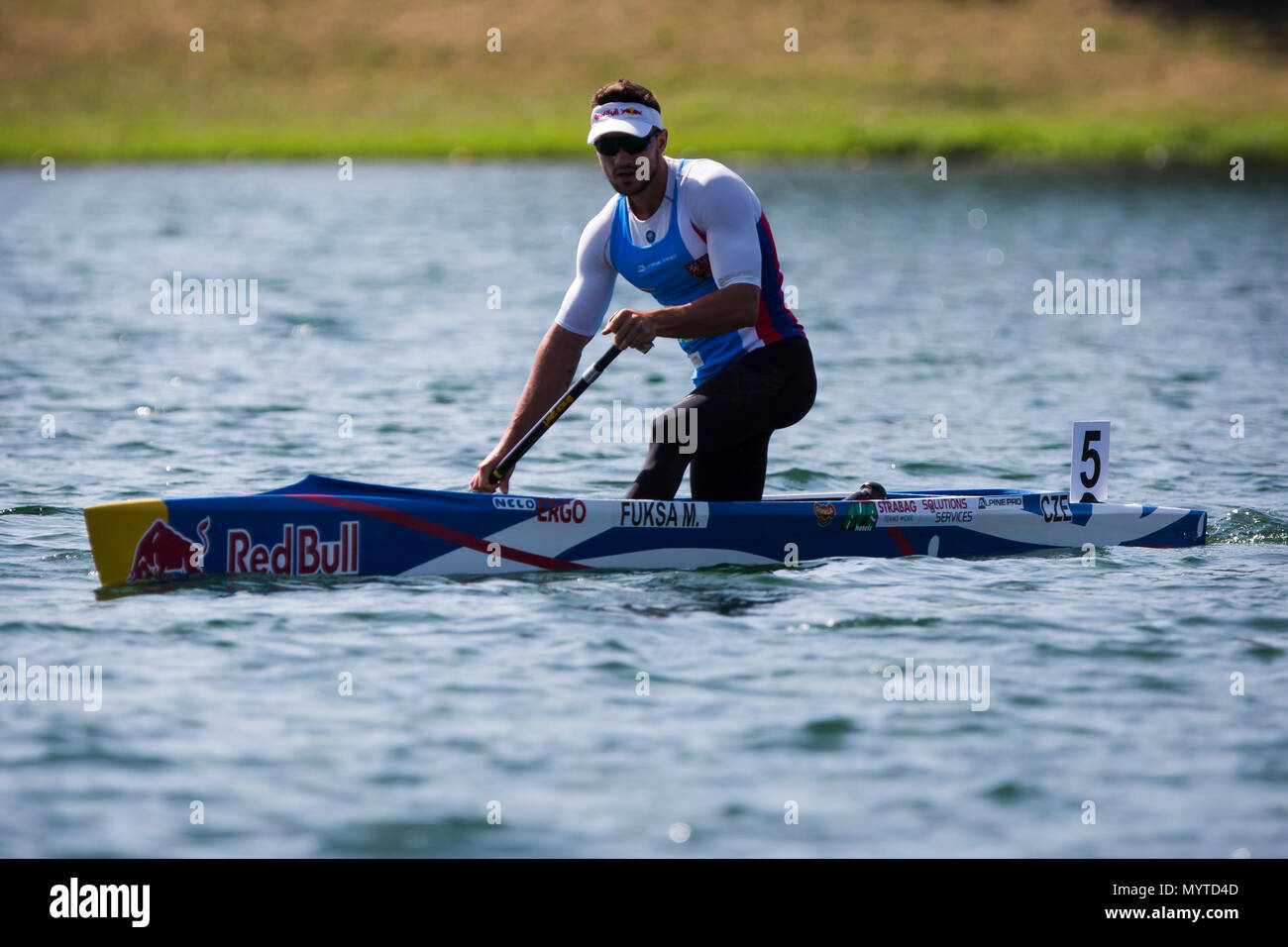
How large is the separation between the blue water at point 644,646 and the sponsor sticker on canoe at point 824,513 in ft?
1.08

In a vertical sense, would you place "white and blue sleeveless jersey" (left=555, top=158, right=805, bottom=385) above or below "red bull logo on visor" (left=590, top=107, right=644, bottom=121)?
below

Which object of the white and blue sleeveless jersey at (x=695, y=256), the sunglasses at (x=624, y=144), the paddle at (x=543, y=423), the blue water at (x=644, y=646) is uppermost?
the sunglasses at (x=624, y=144)

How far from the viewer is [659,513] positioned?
846 centimetres

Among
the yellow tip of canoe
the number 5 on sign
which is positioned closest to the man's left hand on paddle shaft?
the yellow tip of canoe

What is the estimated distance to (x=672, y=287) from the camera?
28.2 feet

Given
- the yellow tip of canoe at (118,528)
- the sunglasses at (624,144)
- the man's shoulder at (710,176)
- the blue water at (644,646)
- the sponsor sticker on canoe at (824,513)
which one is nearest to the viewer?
the blue water at (644,646)

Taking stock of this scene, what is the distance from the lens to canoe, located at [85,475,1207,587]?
796 centimetres

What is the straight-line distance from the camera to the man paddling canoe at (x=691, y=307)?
809 centimetres

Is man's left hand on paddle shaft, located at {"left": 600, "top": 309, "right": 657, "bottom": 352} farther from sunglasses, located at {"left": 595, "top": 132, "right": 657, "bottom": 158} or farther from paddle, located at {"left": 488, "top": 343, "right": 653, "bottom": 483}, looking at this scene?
sunglasses, located at {"left": 595, "top": 132, "right": 657, "bottom": 158}

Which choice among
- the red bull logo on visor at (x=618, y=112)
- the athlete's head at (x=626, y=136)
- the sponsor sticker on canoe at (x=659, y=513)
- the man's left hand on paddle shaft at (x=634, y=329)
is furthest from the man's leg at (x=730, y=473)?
the red bull logo on visor at (x=618, y=112)

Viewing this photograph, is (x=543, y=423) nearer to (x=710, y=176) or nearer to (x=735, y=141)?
(x=710, y=176)

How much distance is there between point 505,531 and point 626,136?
6.86 feet

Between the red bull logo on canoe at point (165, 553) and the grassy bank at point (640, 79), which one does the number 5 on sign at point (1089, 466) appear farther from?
the grassy bank at point (640, 79)
